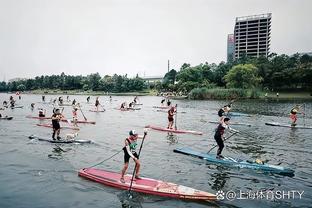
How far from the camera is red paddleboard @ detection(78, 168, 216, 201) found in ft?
42.4

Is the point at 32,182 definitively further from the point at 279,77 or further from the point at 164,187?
the point at 279,77

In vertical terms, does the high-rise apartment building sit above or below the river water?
above

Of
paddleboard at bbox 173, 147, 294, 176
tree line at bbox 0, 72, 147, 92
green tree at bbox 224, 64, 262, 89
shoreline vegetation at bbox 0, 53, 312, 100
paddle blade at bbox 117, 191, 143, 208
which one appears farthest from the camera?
tree line at bbox 0, 72, 147, 92

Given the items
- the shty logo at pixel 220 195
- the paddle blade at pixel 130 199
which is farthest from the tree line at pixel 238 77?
the paddle blade at pixel 130 199

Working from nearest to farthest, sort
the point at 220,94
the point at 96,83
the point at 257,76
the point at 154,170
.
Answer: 1. the point at 154,170
2. the point at 220,94
3. the point at 257,76
4. the point at 96,83

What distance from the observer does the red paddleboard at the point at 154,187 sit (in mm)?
12934

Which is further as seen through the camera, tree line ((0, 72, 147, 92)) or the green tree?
tree line ((0, 72, 147, 92))

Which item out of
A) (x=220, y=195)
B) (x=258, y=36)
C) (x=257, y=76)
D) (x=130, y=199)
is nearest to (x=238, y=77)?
(x=257, y=76)

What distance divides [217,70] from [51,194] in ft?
374

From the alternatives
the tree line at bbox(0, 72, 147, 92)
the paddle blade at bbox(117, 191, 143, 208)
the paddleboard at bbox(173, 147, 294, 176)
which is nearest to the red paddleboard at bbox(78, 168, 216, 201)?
the paddle blade at bbox(117, 191, 143, 208)

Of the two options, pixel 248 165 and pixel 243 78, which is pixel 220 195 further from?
pixel 243 78

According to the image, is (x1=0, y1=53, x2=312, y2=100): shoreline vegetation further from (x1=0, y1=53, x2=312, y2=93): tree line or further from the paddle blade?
the paddle blade

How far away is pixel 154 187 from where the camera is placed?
44.7 ft

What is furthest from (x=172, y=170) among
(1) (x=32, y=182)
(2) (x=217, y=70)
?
(2) (x=217, y=70)
